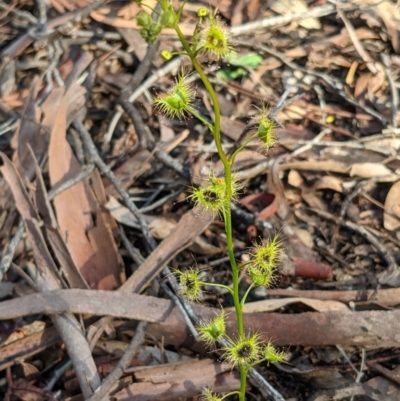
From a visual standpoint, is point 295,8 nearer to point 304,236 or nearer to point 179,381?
point 304,236

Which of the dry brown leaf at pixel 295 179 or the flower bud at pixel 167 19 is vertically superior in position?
the flower bud at pixel 167 19

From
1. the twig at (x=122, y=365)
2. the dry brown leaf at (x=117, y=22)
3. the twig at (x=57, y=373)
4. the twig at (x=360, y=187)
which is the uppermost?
the dry brown leaf at (x=117, y=22)

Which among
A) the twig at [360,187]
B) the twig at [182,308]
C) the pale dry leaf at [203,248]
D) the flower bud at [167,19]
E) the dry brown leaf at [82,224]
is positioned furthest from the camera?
the twig at [360,187]

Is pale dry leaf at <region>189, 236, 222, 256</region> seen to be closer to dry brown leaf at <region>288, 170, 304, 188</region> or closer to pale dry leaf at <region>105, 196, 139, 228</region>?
pale dry leaf at <region>105, 196, 139, 228</region>

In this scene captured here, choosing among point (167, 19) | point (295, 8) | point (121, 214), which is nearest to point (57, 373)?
point (121, 214)

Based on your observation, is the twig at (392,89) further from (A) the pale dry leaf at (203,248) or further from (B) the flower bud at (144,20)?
(B) the flower bud at (144,20)

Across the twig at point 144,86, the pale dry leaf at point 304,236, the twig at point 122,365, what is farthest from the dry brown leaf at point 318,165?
the twig at point 122,365

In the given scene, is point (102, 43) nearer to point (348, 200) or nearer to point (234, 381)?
point (348, 200)
